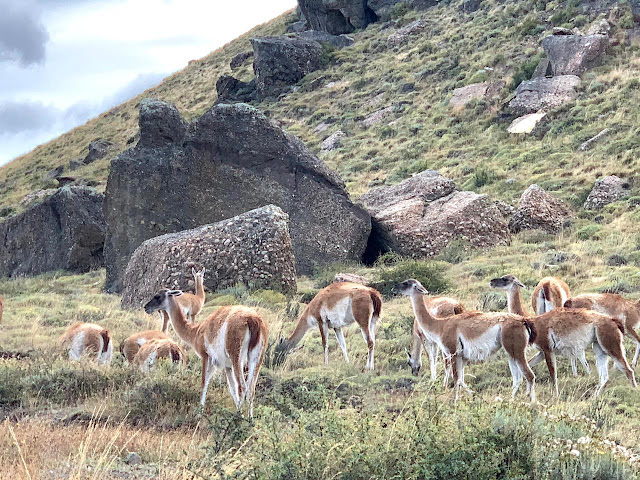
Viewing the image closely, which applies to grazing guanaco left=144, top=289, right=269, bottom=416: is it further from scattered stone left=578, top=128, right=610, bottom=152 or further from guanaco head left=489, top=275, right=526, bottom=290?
scattered stone left=578, top=128, right=610, bottom=152

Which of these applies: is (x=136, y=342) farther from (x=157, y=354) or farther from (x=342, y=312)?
(x=342, y=312)

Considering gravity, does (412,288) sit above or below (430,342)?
above

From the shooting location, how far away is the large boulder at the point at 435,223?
A: 885 inches

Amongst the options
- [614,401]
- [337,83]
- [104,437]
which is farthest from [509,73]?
[104,437]

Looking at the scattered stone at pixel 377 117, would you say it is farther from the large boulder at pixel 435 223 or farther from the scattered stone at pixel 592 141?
the large boulder at pixel 435 223

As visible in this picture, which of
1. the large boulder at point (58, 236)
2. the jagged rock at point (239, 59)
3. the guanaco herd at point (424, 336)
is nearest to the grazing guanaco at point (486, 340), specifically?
the guanaco herd at point (424, 336)

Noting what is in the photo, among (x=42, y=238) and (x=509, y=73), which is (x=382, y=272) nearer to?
(x=42, y=238)

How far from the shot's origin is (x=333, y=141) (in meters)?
41.8

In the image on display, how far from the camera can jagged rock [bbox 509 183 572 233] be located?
23.2m

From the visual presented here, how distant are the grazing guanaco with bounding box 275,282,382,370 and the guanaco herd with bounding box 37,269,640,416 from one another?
0.02m

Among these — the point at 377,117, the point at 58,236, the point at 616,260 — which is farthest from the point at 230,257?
the point at 377,117

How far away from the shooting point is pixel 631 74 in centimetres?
3397

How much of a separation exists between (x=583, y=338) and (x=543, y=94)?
2681 centimetres

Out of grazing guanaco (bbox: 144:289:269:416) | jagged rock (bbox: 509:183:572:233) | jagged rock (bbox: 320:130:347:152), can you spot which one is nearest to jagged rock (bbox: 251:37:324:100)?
jagged rock (bbox: 320:130:347:152)
